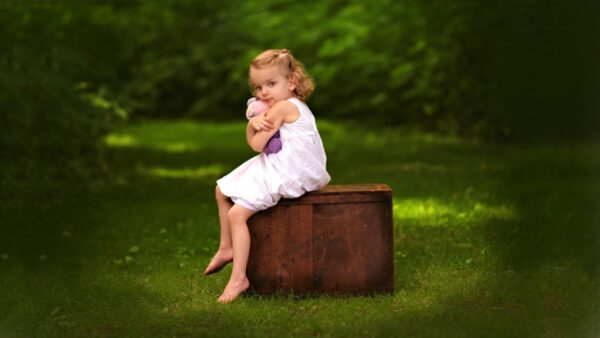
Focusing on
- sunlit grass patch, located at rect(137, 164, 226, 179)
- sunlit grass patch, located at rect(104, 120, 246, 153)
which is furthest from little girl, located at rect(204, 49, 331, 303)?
sunlit grass patch, located at rect(104, 120, 246, 153)

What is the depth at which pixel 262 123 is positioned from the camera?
17.0 ft

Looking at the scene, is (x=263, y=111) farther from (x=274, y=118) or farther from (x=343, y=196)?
(x=343, y=196)

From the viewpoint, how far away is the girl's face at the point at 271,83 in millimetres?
5234

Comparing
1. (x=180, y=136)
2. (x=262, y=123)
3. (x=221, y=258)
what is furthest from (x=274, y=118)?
(x=180, y=136)

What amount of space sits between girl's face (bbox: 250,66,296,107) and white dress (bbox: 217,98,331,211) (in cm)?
9

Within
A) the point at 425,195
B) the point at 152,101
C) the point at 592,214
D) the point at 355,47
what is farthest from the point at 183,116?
the point at 592,214

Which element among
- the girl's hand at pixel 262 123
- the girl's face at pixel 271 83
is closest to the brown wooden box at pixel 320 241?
the girl's hand at pixel 262 123

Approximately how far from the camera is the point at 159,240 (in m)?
7.23

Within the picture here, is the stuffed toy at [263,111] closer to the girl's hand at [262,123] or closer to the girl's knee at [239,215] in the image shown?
the girl's hand at [262,123]

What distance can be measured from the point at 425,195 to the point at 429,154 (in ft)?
11.7

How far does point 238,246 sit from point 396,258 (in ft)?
5.31

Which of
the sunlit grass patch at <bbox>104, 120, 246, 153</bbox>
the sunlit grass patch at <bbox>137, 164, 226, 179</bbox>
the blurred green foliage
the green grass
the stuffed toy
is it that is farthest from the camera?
the sunlit grass patch at <bbox>104, 120, 246, 153</bbox>

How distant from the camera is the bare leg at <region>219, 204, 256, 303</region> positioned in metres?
5.10

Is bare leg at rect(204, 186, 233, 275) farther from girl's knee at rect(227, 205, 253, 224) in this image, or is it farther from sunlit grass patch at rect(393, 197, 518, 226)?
sunlit grass patch at rect(393, 197, 518, 226)
